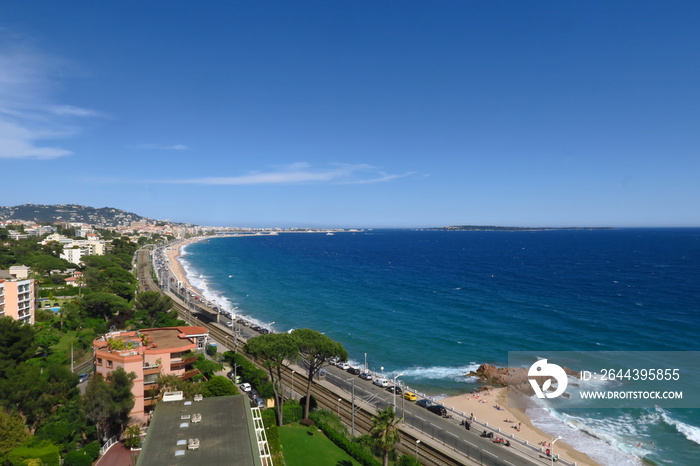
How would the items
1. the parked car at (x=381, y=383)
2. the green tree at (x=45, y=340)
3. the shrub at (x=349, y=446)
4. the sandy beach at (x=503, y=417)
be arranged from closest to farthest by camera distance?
the shrub at (x=349, y=446), the sandy beach at (x=503, y=417), the parked car at (x=381, y=383), the green tree at (x=45, y=340)

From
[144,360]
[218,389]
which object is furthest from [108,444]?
[218,389]

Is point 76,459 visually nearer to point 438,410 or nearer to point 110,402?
point 110,402

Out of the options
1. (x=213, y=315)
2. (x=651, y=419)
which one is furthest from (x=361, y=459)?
(x=213, y=315)

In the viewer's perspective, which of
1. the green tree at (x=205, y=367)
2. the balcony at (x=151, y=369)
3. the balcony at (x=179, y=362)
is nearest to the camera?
the balcony at (x=151, y=369)

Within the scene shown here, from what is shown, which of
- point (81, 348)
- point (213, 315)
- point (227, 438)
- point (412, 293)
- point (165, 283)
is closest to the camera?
point (227, 438)

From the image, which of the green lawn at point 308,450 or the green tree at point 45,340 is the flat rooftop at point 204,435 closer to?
the green lawn at point 308,450

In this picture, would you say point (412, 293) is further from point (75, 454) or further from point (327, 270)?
point (75, 454)

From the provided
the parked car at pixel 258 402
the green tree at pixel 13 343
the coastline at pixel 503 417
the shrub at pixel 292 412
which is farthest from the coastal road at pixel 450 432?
the green tree at pixel 13 343
